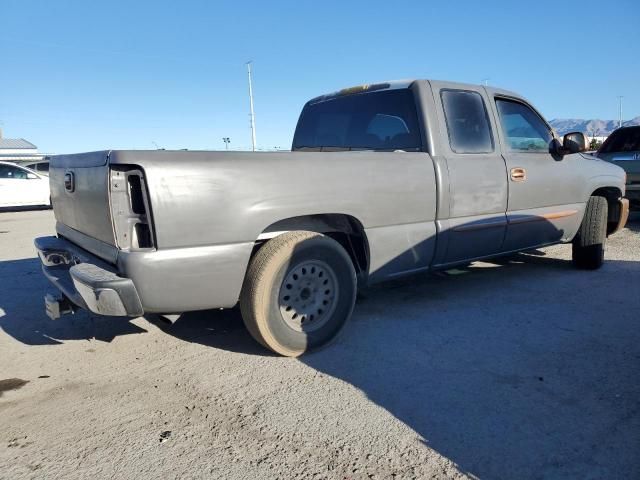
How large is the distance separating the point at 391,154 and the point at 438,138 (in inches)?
22.2

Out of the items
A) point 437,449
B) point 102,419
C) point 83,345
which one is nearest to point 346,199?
point 437,449

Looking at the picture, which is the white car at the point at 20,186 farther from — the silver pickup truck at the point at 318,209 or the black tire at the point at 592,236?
the black tire at the point at 592,236

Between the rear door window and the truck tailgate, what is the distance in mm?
2675

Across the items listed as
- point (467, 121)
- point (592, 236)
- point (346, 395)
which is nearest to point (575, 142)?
point (592, 236)

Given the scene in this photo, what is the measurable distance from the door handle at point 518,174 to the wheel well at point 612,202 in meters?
1.63

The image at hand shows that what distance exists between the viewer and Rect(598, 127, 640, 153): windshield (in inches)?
351

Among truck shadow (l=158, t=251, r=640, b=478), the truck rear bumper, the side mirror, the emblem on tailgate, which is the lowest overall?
truck shadow (l=158, t=251, r=640, b=478)

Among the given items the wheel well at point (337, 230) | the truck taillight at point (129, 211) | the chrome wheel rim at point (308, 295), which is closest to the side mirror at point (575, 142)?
the wheel well at point (337, 230)

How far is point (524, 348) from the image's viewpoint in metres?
3.39

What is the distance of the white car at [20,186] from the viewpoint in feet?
45.3

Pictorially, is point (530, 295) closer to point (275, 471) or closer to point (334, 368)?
point (334, 368)

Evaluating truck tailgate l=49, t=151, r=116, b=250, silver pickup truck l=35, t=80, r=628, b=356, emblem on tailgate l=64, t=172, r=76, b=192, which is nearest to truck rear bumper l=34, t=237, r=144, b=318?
silver pickup truck l=35, t=80, r=628, b=356

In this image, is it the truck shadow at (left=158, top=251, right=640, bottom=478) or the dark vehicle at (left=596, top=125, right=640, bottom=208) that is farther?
the dark vehicle at (left=596, top=125, right=640, bottom=208)

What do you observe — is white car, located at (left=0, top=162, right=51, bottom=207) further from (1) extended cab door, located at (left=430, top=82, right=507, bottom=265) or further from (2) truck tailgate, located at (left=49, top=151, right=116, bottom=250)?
(1) extended cab door, located at (left=430, top=82, right=507, bottom=265)
